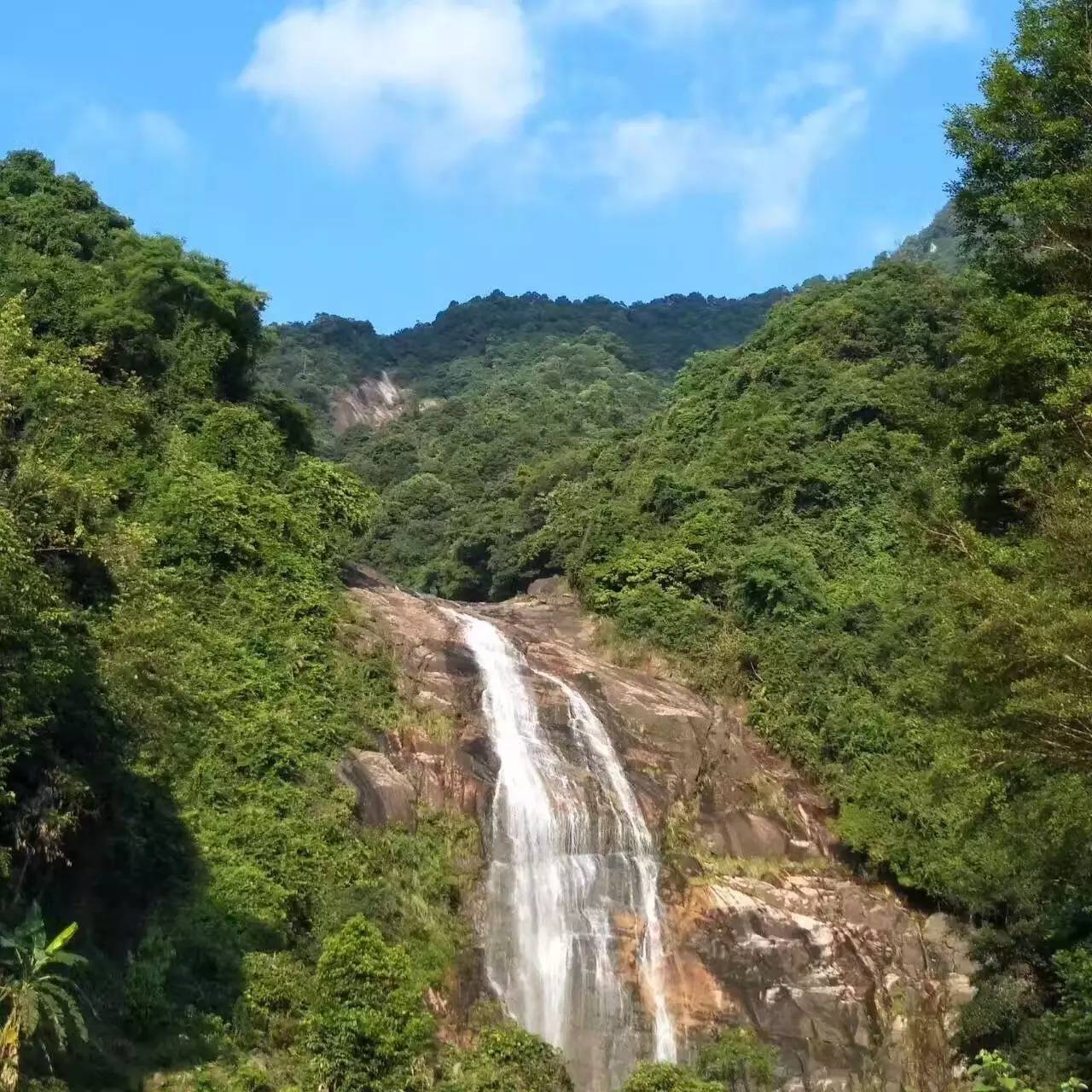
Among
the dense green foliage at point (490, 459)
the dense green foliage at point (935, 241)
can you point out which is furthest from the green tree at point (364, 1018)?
the dense green foliage at point (935, 241)

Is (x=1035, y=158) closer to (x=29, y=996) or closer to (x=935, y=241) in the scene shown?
(x=29, y=996)

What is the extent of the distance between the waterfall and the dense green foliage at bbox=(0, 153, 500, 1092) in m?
1.10

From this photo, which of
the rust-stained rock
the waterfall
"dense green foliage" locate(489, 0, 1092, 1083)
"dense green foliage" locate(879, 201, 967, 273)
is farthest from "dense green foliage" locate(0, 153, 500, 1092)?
"dense green foliage" locate(879, 201, 967, 273)

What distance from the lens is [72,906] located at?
15930 millimetres

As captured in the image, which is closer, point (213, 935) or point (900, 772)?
point (213, 935)

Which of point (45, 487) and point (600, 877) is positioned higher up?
point (45, 487)

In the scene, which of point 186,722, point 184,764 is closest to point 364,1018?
point 186,722

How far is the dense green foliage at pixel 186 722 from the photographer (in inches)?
572

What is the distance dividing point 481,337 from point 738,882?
279 ft

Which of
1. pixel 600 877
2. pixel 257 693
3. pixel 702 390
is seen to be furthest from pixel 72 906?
pixel 702 390

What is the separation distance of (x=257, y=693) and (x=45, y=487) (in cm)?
873

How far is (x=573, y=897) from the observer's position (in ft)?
70.3

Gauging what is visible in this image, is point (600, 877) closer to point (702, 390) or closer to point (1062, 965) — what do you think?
point (1062, 965)

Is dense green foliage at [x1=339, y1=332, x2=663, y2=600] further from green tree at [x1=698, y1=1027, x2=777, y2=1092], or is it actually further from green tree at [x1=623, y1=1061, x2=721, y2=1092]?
green tree at [x1=623, y1=1061, x2=721, y2=1092]
